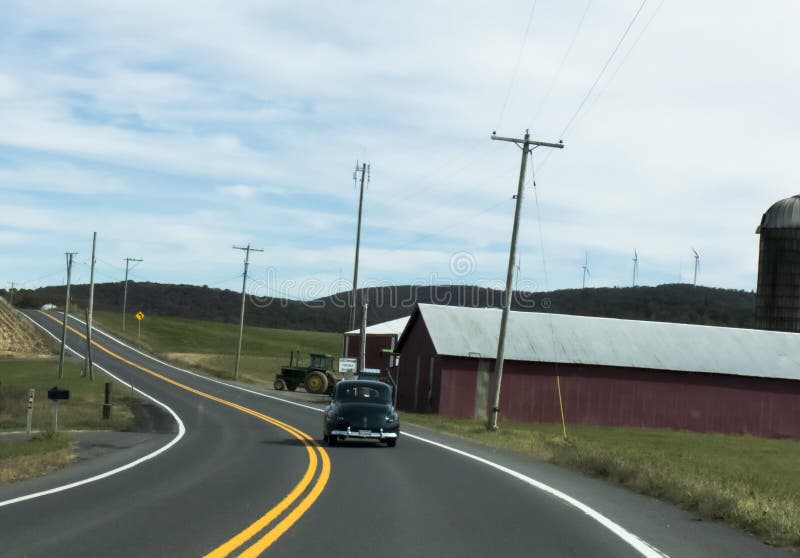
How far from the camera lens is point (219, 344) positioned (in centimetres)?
11619

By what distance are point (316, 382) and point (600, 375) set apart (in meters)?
19.5

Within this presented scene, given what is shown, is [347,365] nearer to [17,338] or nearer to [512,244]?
[512,244]

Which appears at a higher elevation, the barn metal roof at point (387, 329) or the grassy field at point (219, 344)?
the barn metal roof at point (387, 329)

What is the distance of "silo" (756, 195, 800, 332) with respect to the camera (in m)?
64.1

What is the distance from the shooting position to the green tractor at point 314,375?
6288cm

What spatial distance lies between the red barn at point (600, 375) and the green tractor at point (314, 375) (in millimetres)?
10252

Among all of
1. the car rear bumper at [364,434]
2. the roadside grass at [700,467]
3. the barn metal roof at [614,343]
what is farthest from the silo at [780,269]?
the car rear bumper at [364,434]

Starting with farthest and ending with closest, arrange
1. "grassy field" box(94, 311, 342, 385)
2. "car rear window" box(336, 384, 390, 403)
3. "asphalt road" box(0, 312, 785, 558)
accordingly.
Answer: "grassy field" box(94, 311, 342, 385) → "car rear window" box(336, 384, 390, 403) → "asphalt road" box(0, 312, 785, 558)

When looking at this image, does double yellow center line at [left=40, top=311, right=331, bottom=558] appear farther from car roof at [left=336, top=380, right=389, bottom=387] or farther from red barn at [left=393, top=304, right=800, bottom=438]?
red barn at [left=393, top=304, right=800, bottom=438]

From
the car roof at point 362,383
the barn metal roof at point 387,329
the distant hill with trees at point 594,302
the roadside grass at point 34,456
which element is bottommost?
the roadside grass at point 34,456

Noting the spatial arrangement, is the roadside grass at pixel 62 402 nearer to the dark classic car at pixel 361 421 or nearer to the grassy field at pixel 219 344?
the dark classic car at pixel 361 421

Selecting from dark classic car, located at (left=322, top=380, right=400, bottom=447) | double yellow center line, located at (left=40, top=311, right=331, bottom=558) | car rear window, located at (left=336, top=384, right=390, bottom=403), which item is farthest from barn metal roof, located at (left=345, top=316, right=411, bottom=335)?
double yellow center line, located at (left=40, top=311, right=331, bottom=558)

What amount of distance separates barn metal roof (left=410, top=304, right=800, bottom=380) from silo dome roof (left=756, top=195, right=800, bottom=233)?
1154cm

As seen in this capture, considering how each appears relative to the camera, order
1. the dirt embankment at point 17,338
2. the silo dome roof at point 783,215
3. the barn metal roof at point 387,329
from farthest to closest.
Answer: the dirt embankment at point 17,338 < the barn metal roof at point 387,329 < the silo dome roof at point 783,215
